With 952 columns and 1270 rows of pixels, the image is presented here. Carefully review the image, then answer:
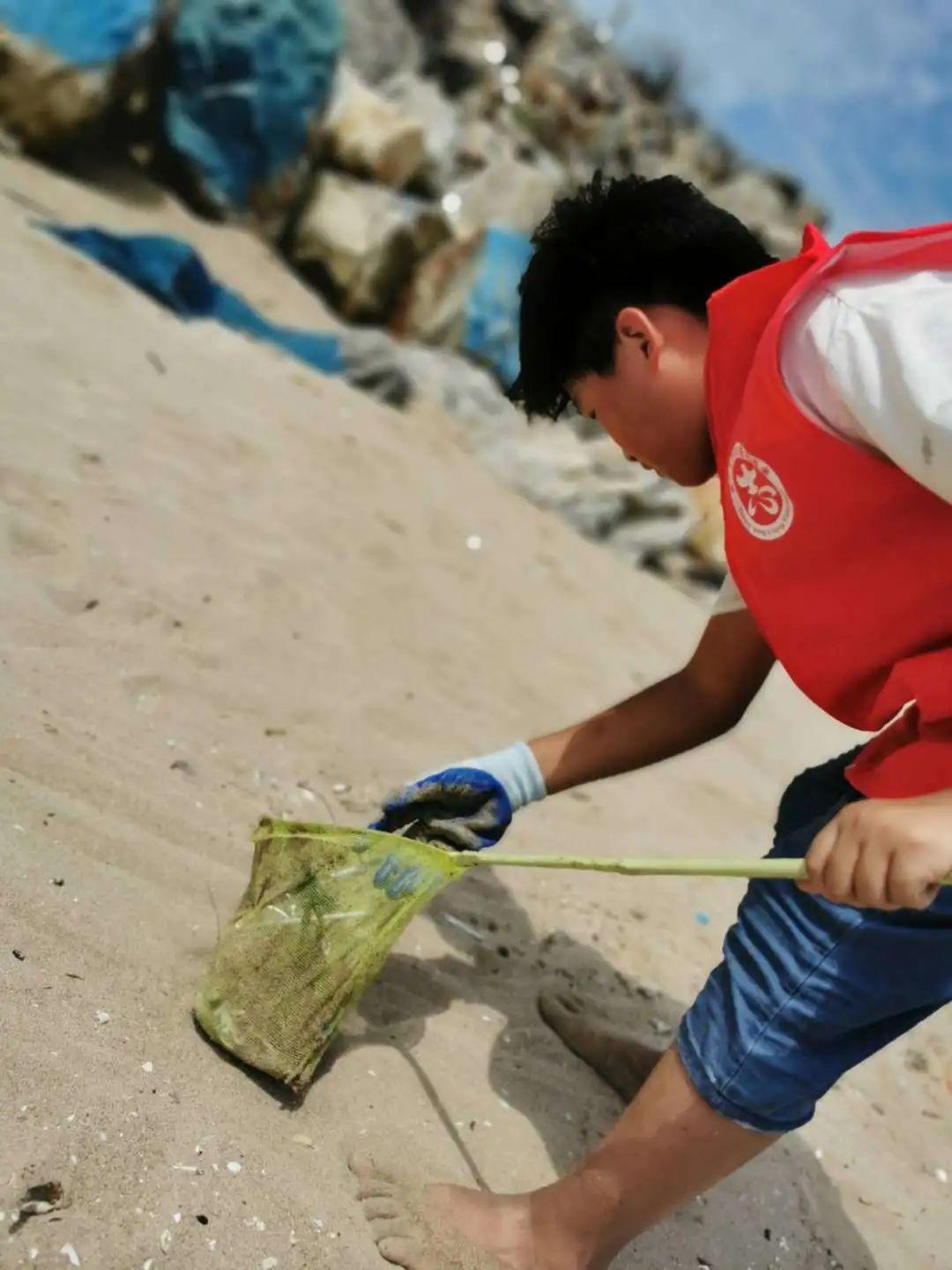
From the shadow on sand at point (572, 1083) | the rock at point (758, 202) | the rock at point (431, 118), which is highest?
the shadow on sand at point (572, 1083)

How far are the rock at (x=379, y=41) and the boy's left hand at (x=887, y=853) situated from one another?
10480mm

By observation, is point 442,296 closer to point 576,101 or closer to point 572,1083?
point 572,1083

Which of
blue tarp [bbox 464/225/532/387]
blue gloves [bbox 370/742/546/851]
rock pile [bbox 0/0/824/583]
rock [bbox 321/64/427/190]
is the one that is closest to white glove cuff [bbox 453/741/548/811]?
blue gloves [bbox 370/742/546/851]

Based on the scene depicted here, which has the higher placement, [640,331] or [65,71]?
[640,331]

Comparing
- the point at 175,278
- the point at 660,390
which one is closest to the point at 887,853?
the point at 660,390

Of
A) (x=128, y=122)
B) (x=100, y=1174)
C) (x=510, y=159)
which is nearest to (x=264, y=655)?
(x=100, y=1174)

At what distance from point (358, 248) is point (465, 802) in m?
5.65

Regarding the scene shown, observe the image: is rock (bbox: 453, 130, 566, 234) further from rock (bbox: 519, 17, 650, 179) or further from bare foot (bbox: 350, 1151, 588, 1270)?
bare foot (bbox: 350, 1151, 588, 1270)

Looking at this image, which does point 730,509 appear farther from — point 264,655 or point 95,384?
point 95,384

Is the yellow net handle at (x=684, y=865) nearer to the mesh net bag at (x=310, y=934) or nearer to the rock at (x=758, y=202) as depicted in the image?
the mesh net bag at (x=310, y=934)

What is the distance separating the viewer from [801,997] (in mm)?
1331

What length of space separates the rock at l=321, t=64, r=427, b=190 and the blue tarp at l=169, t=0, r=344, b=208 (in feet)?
0.61

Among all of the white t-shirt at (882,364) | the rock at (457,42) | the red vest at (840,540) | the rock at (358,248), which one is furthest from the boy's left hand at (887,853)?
the rock at (457,42)

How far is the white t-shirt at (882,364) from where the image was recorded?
1071mm
